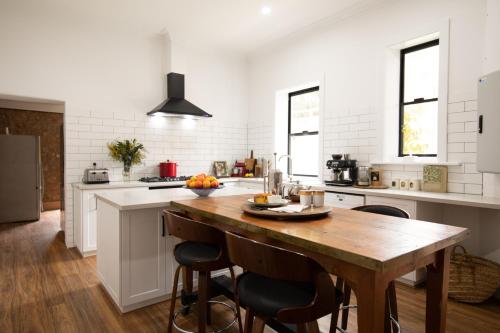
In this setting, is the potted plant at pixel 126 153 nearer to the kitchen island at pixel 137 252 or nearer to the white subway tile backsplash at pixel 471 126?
the kitchen island at pixel 137 252

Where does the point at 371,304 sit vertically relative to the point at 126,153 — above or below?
below

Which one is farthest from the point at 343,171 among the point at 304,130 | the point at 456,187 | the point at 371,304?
A: the point at 371,304

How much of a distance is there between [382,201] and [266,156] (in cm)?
273

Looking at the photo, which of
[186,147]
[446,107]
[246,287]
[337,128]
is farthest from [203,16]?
[246,287]

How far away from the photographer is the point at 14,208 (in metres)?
5.77

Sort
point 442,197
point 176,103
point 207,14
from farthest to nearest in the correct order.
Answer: point 176,103 → point 207,14 → point 442,197

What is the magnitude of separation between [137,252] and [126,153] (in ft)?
8.10

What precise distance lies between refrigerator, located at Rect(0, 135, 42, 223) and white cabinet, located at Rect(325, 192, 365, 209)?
5.43m

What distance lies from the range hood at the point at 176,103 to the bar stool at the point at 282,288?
3.71m

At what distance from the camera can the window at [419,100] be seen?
3611 mm

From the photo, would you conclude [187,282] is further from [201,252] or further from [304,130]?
[304,130]

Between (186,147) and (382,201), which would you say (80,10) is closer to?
(186,147)

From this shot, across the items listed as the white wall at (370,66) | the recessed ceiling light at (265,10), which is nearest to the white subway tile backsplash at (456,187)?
the white wall at (370,66)

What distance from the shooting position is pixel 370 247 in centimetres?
127
